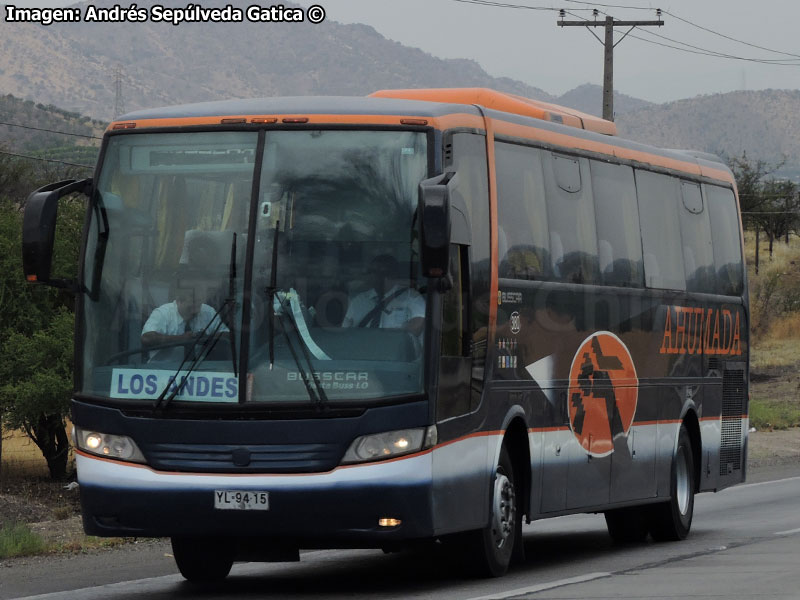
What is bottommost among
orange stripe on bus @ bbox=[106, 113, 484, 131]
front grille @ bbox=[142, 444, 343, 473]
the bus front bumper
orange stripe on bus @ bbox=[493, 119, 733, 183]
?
the bus front bumper

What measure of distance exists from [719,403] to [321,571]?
5.73 m

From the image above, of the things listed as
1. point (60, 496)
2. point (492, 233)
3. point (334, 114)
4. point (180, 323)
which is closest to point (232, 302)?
point (180, 323)

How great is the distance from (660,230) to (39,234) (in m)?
6.87

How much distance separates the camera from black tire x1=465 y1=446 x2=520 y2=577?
1150 cm

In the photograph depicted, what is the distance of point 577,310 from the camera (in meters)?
13.2

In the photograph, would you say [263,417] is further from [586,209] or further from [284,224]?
[586,209]

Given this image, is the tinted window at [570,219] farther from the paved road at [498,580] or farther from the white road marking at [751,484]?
the white road marking at [751,484]

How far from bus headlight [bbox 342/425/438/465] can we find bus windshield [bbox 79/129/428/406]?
26 centimetres

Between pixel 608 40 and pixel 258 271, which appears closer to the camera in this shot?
pixel 258 271

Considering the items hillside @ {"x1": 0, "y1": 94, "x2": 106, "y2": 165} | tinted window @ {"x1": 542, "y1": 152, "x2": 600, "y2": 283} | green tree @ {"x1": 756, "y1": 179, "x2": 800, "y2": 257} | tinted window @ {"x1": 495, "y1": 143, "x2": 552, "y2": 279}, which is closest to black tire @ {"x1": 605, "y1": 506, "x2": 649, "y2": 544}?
tinted window @ {"x1": 542, "y1": 152, "x2": 600, "y2": 283}

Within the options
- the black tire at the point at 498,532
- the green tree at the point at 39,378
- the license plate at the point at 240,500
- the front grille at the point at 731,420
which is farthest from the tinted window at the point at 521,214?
the green tree at the point at 39,378

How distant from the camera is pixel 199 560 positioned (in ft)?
39.8

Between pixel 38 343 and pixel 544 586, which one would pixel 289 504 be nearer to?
pixel 544 586

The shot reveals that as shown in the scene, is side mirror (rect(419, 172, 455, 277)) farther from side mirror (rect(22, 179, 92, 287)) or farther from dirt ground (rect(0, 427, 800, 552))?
dirt ground (rect(0, 427, 800, 552))
